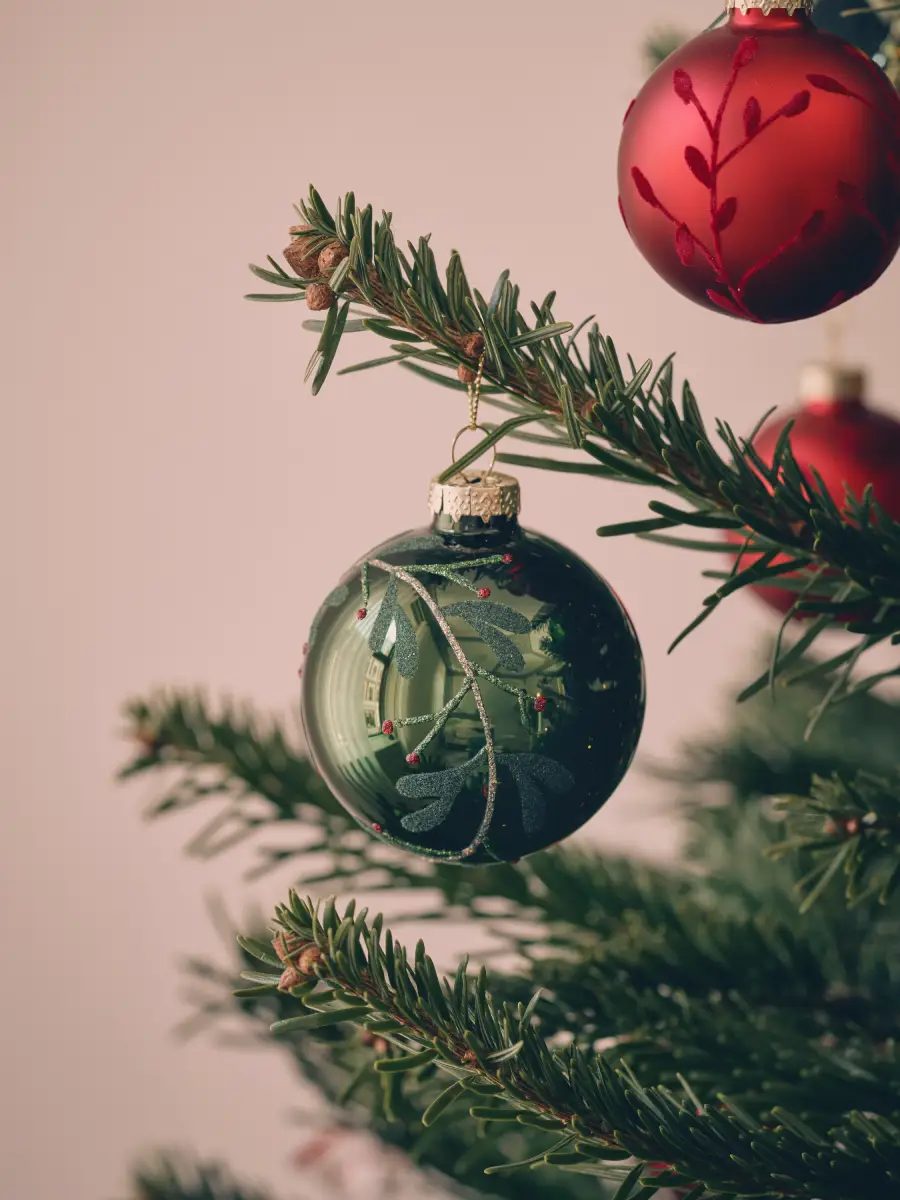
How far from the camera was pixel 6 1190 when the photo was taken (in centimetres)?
118

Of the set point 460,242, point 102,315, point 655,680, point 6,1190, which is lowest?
Result: point 6,1190

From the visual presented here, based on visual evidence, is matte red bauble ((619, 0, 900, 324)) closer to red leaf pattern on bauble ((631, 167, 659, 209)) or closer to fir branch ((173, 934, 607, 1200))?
red leaf pattern on bauble ((631, 167, 659, 209))

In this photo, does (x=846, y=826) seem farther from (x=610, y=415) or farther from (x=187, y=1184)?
(x=187, y=1184)

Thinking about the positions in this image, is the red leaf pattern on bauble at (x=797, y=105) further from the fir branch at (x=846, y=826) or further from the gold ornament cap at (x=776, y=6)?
the fir branch at (x=846, y=826)

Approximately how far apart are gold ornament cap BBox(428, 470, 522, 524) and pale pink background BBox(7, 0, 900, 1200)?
70 cm

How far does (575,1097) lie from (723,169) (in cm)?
23

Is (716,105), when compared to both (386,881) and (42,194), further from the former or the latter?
(42,194)

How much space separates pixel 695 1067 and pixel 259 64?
34.4 inches

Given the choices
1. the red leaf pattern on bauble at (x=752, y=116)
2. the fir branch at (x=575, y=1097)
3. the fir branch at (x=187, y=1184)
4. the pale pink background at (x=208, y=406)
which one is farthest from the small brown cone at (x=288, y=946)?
the pale pink background at (x=208, y=406)

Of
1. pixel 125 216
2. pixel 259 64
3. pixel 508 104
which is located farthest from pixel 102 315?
pixel 508 104

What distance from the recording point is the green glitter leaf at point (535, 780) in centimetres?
31

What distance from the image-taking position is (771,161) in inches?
11.2

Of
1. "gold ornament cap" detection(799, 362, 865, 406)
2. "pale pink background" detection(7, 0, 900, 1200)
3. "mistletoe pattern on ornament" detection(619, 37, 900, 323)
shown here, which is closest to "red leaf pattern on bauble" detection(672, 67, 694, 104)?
"mistletoe pattern on ornament" detection(619, 37, 900, 323)

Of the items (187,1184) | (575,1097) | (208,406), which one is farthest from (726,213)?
(208,406)
